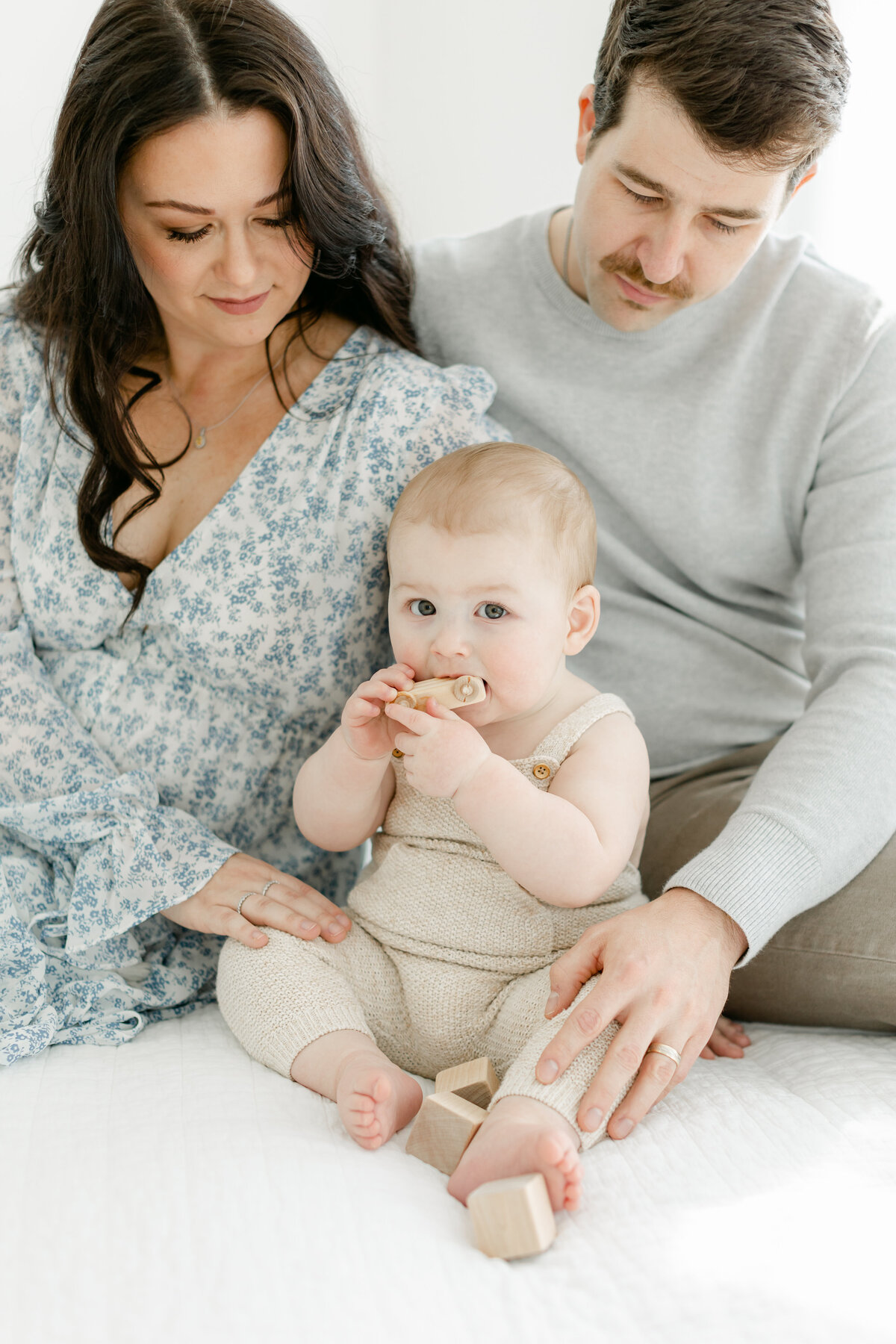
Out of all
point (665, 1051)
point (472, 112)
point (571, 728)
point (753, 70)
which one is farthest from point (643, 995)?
point (472, 112)

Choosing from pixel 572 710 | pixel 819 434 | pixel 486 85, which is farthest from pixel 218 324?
pixel 486 85

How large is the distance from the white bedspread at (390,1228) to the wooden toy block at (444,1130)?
0.05ft

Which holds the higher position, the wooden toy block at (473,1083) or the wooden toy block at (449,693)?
the wooden toy block at (449,693)

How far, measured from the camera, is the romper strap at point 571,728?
3.84 feet

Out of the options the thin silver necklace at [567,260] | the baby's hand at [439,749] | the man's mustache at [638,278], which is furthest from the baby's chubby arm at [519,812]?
the thin silver necklace at [567,260]

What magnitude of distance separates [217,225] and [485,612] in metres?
0.56

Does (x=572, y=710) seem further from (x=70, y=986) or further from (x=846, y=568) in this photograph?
(x=70, y=986)

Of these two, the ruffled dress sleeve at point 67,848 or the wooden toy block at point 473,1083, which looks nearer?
the wooden toy block at point 473,1083

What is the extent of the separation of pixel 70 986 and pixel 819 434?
1.16 meters

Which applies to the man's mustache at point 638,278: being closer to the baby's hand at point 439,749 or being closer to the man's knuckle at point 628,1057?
the baby's hand at point 439,749

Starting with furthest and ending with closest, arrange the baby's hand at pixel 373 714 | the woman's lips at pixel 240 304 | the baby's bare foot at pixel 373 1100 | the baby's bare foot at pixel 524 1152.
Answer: the woman's lips at pixel 240 304 < the baby's hand at pixel 373 714 < the baby's bare foot at pixel 373 1100 < the baby's bare foot at pixel 524 1152

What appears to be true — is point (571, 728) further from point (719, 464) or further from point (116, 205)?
point (116, 205)

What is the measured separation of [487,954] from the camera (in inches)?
45.6

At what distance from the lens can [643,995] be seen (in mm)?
1017
